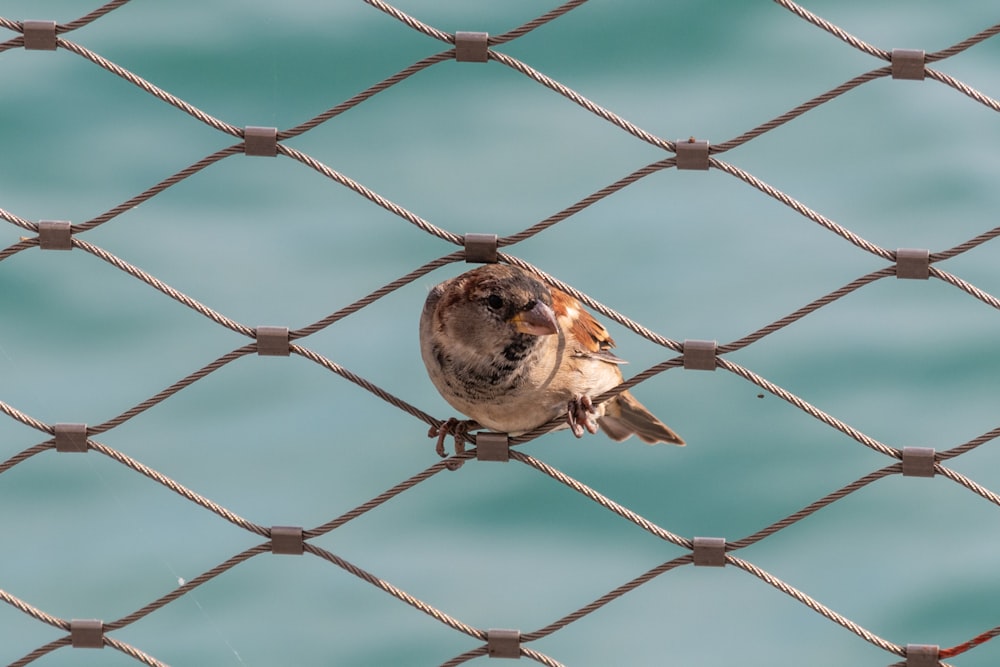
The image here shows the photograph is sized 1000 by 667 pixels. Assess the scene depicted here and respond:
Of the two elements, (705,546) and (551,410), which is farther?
(551,410)

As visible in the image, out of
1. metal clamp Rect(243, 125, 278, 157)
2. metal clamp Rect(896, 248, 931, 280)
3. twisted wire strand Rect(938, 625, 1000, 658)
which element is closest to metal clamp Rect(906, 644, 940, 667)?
twisted wire strand Rect(938, 625, 1000, 658)

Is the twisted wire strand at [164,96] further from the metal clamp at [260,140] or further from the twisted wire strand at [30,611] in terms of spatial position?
the twisted wire strand at [30,611]

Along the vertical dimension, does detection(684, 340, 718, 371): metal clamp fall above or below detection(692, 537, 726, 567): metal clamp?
above

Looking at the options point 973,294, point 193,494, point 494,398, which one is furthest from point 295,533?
point 973,294

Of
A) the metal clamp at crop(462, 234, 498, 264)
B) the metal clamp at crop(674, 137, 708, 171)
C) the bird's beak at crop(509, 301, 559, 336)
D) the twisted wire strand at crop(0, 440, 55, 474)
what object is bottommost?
the twisted wire strand at crop(0, 440, 55, 474)

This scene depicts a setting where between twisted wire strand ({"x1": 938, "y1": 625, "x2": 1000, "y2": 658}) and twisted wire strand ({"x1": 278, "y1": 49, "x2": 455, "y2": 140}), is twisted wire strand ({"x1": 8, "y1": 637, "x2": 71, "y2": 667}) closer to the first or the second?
twisted wire strand ({"x1": 278, "y1": 49, "x2": 455, "y2": 140})

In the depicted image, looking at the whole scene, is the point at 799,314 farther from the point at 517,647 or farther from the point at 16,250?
the point at 16,250

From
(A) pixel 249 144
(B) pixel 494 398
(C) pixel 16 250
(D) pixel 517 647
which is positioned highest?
(A) pixel 249 144

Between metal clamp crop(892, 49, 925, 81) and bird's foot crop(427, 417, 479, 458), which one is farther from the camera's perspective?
bird's foot crop(427, 417, 479, 458)
